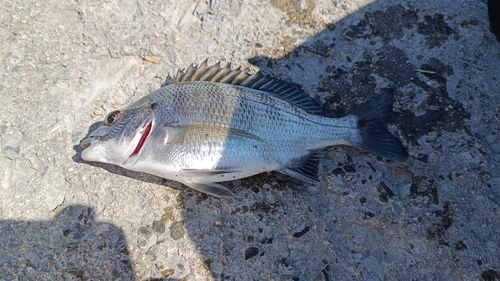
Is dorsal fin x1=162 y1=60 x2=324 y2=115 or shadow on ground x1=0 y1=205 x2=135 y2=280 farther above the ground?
dorsal fin x1=162 y1=60 x2=324 y2=115

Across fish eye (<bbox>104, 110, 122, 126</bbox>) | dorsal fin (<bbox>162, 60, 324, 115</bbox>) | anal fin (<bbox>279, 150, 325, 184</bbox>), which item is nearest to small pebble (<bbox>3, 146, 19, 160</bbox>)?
fish eye (<bbox>104, 110, 122, 126</bbox>)

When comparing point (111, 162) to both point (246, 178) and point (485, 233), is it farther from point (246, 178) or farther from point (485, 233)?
point (485, 233)

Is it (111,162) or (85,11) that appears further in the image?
(85,11)

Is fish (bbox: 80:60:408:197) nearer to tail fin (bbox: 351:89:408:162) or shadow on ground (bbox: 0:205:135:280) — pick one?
tail fin (bbox: 351:89:408:162)

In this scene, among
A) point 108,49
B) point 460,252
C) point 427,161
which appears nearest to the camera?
point 460,252

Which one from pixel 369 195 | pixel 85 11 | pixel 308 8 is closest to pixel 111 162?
pixel 85 11

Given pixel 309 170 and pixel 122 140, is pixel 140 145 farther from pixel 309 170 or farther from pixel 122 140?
pixel 309 170

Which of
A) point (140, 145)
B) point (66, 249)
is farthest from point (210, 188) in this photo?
point (66, 249)
